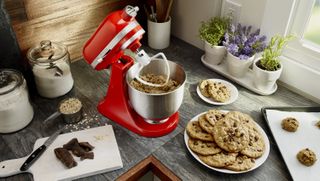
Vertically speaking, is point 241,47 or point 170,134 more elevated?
point 241,47

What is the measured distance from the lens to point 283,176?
0.84 meters

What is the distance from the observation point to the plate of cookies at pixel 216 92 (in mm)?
1066

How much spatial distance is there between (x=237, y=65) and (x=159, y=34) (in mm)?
365

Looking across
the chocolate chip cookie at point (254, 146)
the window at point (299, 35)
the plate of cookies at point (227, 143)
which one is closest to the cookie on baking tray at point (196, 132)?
the plate of cookies at point (227, 143)

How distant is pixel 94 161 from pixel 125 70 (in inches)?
11.1

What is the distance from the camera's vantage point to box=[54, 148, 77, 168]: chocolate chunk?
2.73 feet

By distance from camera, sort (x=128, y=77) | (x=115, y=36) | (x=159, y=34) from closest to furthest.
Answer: (x=115, y=36) → (x=128, y=77) → (x=159, y=34)

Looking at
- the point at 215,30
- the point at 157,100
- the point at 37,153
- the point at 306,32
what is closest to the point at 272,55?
the point at 306,32

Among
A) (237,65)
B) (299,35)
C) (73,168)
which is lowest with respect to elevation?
(73,168)

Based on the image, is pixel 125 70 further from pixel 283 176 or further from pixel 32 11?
pixel 283 176

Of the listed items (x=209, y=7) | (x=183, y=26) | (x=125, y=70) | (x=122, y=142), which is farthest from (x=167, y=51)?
(x=122, y=142)

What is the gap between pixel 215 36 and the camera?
117cm

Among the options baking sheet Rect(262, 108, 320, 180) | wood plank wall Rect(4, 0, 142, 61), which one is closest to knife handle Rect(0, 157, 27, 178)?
wood plank wall Rect(4, 0, 142, 61)

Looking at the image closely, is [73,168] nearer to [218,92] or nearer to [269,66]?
[218,92]
